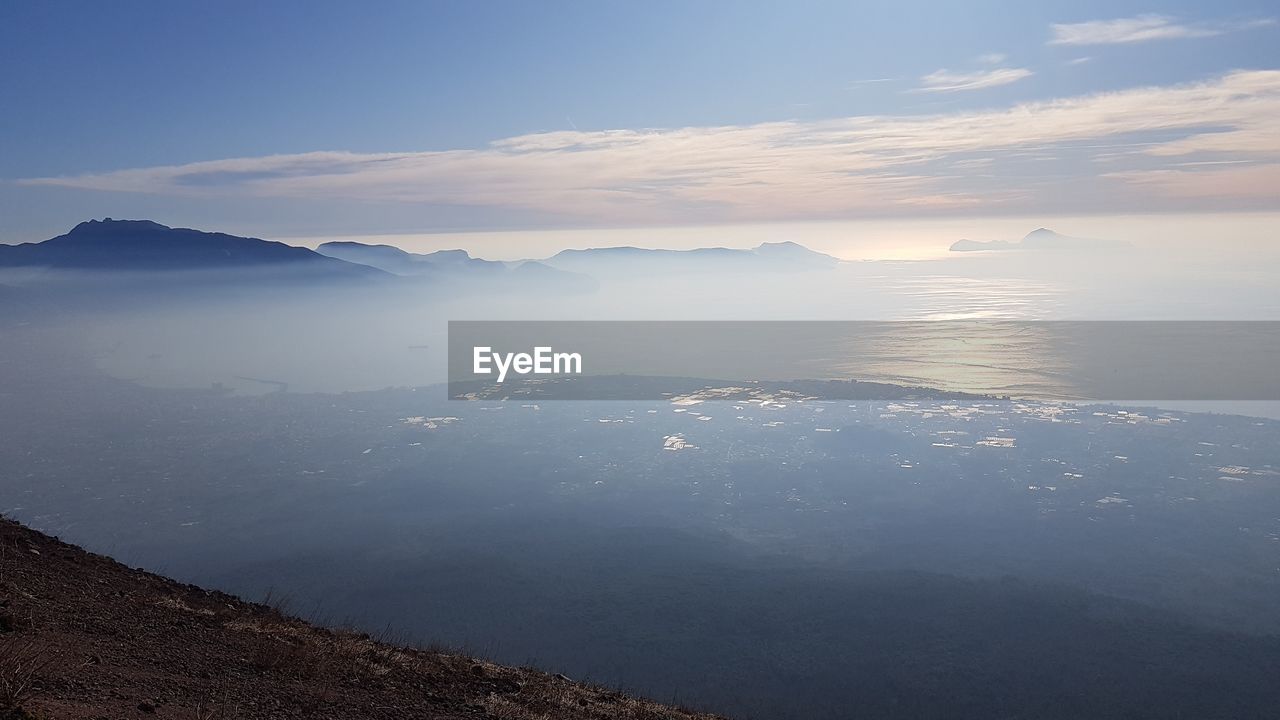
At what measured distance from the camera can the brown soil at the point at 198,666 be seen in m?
9.16

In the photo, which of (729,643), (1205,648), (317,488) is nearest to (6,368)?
(317,488)

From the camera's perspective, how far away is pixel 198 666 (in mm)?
11219

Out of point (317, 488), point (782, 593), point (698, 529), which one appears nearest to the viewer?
point (782, 593)

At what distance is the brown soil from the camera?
9156mm

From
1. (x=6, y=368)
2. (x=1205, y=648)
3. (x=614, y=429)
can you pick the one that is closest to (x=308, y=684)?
(x=1205, y=648)

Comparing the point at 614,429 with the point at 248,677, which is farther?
the point at 614,429

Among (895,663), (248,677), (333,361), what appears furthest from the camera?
(333,361)

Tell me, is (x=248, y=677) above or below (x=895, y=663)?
above

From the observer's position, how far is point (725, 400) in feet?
309

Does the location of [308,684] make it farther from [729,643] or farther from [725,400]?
[725,400]

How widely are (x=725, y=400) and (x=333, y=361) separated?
403 feet

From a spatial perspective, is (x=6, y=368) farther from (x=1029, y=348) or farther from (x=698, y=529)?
(x=1029, y=348)

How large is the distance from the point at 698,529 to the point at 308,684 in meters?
39.4

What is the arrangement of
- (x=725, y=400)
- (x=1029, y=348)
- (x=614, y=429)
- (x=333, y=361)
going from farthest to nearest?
(x=333, y=361) < (x=1029, y=348) < (x=725, y=400) < (x=614, y=429)
